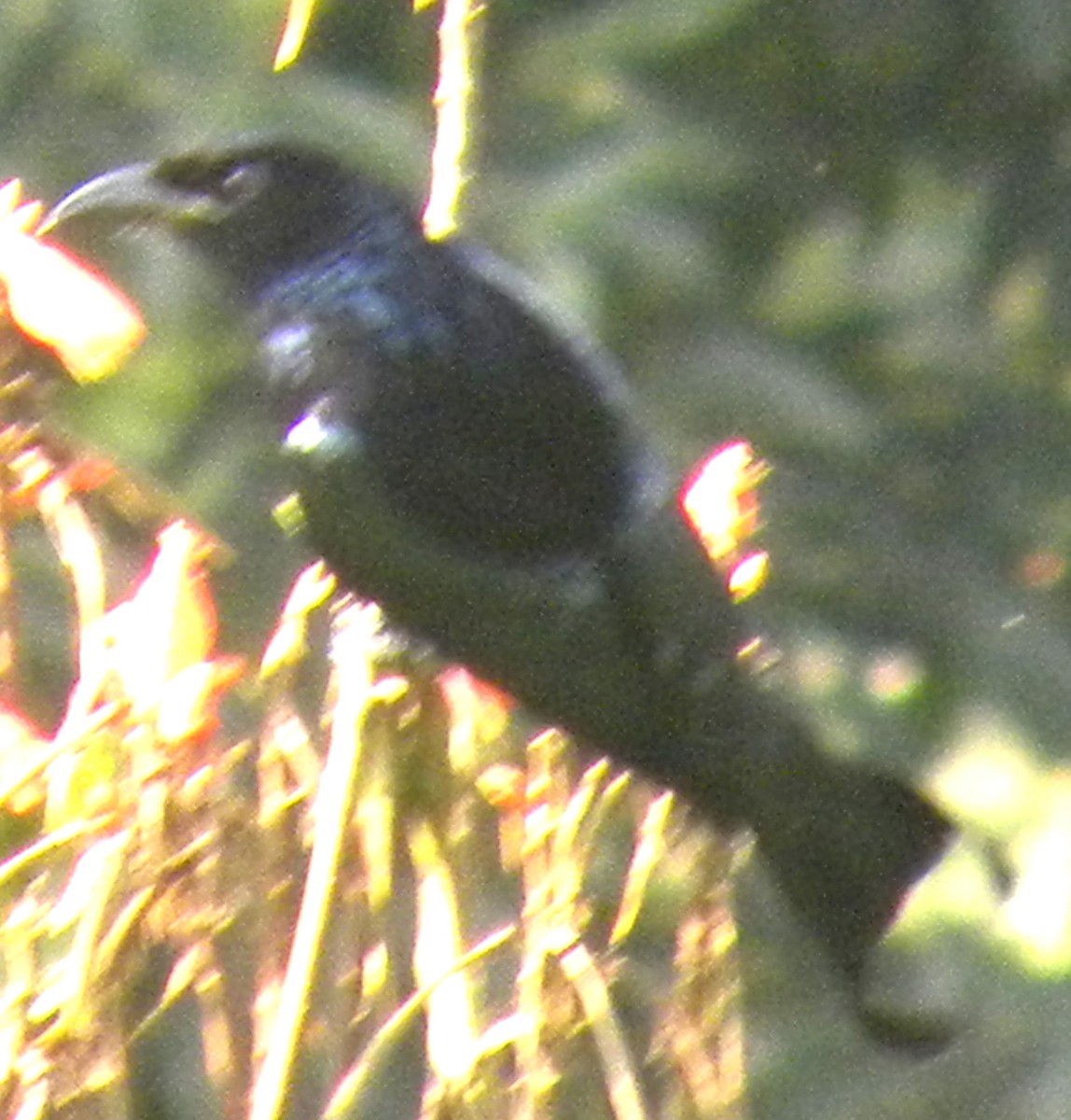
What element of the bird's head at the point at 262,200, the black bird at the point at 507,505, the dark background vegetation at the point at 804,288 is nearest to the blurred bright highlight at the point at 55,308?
the black bird at the point at 507,505

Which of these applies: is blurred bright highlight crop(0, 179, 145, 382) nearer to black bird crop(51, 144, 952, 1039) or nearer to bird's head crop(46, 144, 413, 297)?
black bird crop(51, 144, 952, 1039)

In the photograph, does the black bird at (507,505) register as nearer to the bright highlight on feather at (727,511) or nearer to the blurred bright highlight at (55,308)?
the bright highlight on feather at (727,511)

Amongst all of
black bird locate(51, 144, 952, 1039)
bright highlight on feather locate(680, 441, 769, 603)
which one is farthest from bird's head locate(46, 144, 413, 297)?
bright highlight on feather locate(680, 441, 769, 603)

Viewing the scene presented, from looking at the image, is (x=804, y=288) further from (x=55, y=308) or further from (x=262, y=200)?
(x=55, y=308)

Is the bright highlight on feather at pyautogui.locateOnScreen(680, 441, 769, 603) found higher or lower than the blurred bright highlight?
lower

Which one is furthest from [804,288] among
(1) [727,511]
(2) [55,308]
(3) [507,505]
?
(2) [55,308]

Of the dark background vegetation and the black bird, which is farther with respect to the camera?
the dark background vegetation
